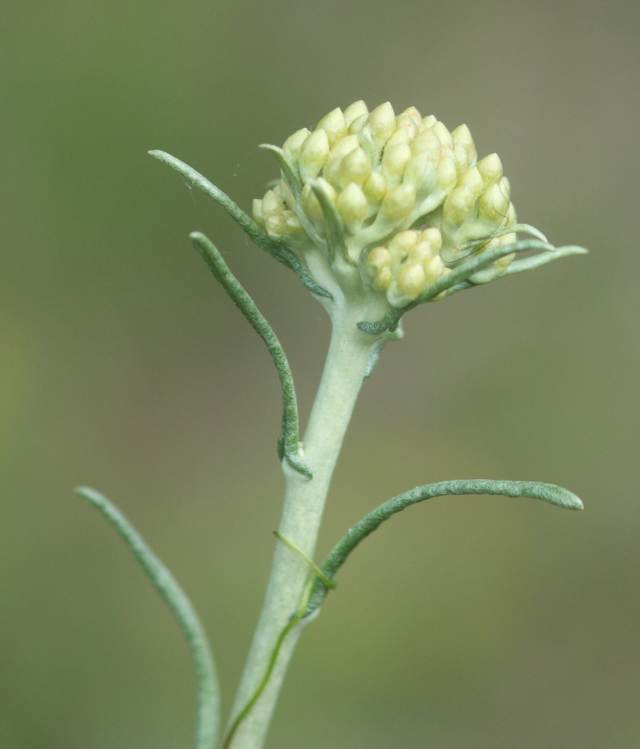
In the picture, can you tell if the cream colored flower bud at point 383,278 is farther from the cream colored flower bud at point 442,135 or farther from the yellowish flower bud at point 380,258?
the cream colored flower bud at point 442,135

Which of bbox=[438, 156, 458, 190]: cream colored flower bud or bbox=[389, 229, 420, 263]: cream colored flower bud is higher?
bbox=[438, 156, 458, 190]: cream colored flower bud

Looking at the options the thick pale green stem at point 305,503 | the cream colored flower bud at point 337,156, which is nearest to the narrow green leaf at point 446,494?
the thick pale green stem at point 305,503

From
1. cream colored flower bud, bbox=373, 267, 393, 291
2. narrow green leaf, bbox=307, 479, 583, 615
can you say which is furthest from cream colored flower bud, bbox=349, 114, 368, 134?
narrow green leaf, bbox=307, 479, 583, 615

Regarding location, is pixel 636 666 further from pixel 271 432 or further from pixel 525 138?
pixel 525 138

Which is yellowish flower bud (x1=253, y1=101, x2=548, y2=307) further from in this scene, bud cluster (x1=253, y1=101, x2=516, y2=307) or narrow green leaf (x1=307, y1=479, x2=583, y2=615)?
narrow green leaf (x1=307, y1=479, x2=583, y2=615)

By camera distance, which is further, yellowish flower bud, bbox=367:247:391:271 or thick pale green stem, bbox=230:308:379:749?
thick pale green stem, bbox=230:308:379:749

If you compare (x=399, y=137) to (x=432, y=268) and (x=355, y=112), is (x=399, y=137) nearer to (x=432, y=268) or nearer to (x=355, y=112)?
(x=355, y=112)

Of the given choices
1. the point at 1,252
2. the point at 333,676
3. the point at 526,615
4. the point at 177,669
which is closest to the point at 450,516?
the point at 526,615
